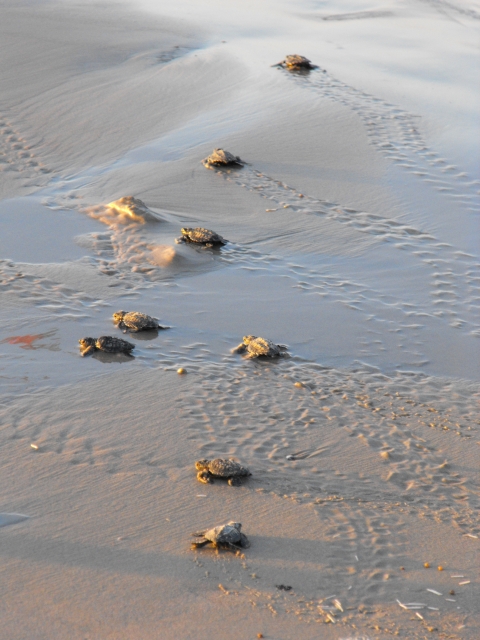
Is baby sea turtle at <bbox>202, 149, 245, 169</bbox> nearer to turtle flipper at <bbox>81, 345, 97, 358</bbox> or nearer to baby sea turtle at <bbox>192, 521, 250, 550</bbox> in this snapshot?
turtle flipper at <bbox>81, 345, 97, 358</bbox>

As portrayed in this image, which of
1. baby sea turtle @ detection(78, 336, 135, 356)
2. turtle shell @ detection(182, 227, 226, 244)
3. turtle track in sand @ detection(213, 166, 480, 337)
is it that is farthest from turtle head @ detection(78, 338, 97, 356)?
turtle track in sand @ detection(213, 166, 480, 337)

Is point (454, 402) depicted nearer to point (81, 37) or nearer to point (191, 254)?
point (191, 254)

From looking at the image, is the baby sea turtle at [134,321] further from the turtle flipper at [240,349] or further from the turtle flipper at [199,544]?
the turtle flipper at [199,544]

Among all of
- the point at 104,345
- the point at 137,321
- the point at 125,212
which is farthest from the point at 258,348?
the point at 125,212

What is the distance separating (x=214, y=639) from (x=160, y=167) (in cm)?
519

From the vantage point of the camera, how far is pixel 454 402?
395 centimetres

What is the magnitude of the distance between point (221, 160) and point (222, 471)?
4.23 metres

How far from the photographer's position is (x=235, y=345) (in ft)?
14.3

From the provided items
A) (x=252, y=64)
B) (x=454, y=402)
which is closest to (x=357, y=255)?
(x=454, y=402)

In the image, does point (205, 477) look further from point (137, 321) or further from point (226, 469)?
point (137, 321)

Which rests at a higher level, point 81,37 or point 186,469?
point 81,37

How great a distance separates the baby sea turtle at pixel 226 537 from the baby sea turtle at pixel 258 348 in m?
1.46

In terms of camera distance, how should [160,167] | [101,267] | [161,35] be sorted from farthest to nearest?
[161,35], [160,167], [101,267]

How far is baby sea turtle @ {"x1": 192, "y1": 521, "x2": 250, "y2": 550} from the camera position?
2.71m
